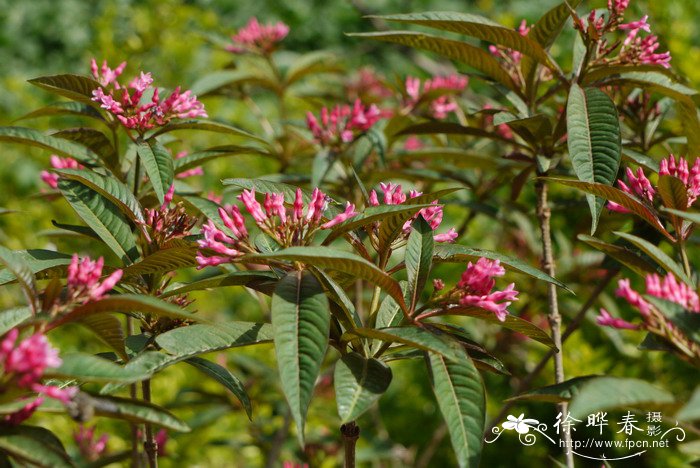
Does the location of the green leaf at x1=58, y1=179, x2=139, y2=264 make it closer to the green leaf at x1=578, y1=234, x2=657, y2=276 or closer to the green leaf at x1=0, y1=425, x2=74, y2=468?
the green leaf at x1=0, y1=425, x2=74, y2=468

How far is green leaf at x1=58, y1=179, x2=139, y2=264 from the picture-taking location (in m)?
1.50

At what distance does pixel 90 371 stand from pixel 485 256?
26.5 inches

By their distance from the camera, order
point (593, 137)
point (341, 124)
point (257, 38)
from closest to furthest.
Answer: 1. point (593, 137)
2. point (341, 124)
3. point (257, 38)

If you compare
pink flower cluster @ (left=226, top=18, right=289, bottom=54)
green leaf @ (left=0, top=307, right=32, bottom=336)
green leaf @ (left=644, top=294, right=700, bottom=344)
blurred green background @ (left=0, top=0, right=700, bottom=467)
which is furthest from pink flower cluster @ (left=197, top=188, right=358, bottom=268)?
pink flower cluster @ (left=226, top=18, right=289, bottom=54)

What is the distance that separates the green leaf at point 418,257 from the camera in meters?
1.35

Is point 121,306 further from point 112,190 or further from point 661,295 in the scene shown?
point 661,295

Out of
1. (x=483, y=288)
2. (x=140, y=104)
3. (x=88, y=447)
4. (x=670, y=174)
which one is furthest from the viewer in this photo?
(x=88, y=447)

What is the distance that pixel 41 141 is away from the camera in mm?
1590

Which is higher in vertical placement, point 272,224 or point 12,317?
point 272,224

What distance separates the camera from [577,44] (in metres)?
1.84

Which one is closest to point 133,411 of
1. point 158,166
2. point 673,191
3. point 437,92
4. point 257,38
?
point 158,166

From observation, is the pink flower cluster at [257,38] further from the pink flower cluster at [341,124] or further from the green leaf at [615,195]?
the green leaf at [615,195]

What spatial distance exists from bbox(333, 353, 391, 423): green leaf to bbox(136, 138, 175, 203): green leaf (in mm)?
490

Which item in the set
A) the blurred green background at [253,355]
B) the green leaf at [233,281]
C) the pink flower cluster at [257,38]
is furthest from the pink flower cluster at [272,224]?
the pink flower cluster at [257,38]
